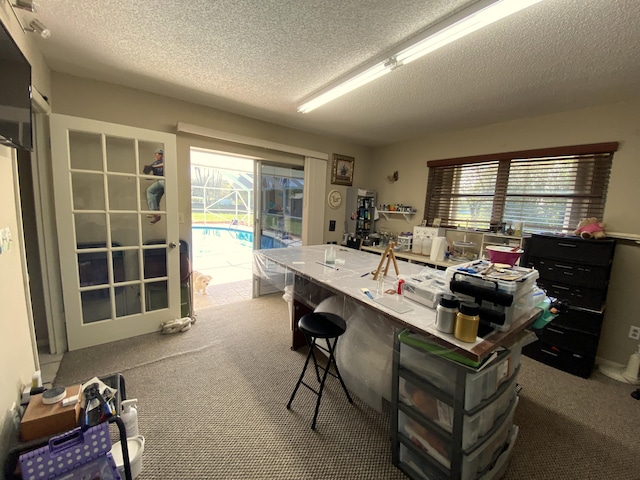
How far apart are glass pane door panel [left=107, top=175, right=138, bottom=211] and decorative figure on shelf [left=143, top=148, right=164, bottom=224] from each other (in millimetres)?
131

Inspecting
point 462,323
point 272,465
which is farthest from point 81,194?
point 462,323

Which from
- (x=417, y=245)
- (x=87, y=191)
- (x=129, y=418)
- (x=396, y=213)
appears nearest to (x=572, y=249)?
(x=417, y=245)

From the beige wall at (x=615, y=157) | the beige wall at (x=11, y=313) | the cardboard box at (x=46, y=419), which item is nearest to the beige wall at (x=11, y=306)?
the beige wall at (x=11, y=313)

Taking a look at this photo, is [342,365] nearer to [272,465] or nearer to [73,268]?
[272,465]

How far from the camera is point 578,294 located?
7.68 feet

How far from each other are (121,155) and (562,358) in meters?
4.56

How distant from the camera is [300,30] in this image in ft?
5.35

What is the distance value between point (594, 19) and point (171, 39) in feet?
8.31

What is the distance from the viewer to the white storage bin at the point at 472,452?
119 centimetres

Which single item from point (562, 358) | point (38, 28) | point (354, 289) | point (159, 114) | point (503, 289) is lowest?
point (562, 358)

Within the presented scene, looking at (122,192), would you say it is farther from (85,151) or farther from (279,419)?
(279,419)

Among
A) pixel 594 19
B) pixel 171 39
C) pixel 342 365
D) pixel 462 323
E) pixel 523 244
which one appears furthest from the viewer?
pixel 523 244

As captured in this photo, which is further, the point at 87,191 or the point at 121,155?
the point at 121,155

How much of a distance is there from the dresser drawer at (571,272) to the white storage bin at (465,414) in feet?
5.39
